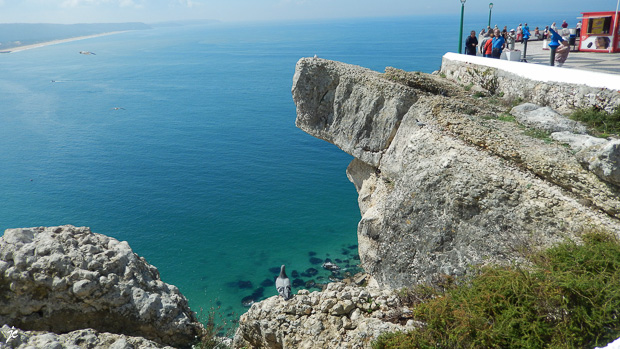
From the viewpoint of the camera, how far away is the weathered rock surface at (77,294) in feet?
35.3

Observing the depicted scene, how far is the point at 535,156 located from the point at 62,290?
1259 centimetres

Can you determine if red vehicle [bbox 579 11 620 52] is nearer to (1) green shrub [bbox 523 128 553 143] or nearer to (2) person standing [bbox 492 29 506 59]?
(2) person standing [bbox 492 29 506 59]

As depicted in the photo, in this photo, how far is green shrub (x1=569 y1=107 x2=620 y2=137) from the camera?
1146 centimetres

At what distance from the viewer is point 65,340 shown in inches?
315

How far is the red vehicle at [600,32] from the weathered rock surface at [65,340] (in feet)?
88.6

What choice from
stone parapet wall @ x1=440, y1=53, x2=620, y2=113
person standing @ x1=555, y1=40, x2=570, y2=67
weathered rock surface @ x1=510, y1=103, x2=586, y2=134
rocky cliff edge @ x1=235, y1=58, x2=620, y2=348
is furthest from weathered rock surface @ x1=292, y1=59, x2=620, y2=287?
person standing @ x1=555, y1=40, x2=570, y2=67

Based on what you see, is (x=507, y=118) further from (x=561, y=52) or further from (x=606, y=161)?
(x=561, y=52)

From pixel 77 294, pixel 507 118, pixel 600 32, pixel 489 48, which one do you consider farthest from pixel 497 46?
pixel 77 294

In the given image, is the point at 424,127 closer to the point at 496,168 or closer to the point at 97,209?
the point at 496,168

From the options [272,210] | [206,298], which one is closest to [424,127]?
[206,298]

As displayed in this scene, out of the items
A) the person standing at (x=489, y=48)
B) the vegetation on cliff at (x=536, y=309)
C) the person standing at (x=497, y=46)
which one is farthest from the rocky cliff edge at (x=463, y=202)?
the person standing at (x=489, y=48)

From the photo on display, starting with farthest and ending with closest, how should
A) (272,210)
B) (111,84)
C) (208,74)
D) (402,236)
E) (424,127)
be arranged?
(208,74)
(111,84)
(272,210)
(424,127)
(402,236)

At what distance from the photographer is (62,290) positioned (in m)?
10.9

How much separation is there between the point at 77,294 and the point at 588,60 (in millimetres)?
24102
